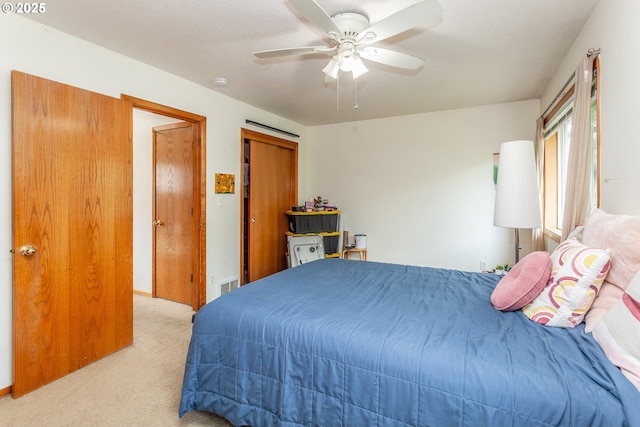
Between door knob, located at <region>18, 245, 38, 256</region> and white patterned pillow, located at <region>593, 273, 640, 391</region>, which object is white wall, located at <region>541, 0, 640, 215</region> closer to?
white patterned pillow, located at <region>593, 273, 640, 391</region>

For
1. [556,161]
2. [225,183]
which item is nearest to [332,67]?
[225,183]

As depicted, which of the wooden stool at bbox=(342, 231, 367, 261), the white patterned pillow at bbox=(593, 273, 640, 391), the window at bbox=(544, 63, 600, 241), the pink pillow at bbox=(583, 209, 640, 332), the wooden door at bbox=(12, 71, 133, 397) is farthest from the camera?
the wooden stool at bbox=(342, 231, 367, 261)

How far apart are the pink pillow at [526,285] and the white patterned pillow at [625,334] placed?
31 cm

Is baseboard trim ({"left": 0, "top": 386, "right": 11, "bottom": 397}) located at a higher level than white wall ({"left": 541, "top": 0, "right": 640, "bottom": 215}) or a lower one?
lower

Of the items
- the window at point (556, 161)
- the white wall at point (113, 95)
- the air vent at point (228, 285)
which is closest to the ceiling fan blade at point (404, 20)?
the window at point (556, 161)

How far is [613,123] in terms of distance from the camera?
1661mm

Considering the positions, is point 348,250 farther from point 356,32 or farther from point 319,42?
point 356,32

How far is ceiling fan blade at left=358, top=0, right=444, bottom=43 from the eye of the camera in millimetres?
1446

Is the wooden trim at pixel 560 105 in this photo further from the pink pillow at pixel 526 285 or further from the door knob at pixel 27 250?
the door knob at pixel 27 250

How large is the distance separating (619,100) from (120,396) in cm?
335

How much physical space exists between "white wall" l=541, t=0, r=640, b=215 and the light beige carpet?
2.45 metres

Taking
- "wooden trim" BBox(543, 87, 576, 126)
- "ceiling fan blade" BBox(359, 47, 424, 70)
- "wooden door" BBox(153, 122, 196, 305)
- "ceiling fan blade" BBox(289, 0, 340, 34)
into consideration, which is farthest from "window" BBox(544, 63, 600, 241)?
"wooden door" BBox(153, 122, 196, 305)

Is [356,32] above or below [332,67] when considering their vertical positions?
above

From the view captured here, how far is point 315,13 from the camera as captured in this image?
61.0 inches
